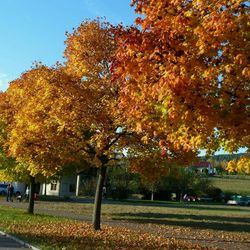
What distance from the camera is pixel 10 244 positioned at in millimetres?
14859

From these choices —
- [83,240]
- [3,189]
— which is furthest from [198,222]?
[3,189]

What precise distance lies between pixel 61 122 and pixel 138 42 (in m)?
8.98

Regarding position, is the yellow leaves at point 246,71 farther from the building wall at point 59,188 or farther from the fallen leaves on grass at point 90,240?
the building wall at point 59,188

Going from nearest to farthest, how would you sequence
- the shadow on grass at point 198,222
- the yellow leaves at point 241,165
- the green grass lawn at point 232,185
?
the yellow leaves at point 241,165 → the shadow on grass at point 198,222 → the green grass lawn at point 232,185

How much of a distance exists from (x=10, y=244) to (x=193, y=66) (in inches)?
344

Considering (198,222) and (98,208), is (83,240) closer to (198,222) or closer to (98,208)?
(98,208)

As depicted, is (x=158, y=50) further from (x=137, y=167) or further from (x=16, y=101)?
(x=16, y=101)

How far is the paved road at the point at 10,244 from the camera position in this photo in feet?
46.1

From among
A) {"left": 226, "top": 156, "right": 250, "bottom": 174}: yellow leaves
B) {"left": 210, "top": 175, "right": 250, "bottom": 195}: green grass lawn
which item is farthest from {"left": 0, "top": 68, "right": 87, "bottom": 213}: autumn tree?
{"left": 210, "top": 175, "right": 250, "bottom": 195}: green grass lawn

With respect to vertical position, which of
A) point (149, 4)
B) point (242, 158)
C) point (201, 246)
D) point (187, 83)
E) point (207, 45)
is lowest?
Result: point (201, 246)

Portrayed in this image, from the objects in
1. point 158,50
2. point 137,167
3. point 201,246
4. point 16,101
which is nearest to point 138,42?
point 158,50

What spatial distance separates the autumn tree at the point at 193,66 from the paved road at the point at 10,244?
20.9 ft

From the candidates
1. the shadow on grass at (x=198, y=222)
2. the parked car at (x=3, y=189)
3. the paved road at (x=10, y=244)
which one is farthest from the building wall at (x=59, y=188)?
the paved road at (x=10, y=244)

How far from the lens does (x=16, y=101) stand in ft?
82.2
